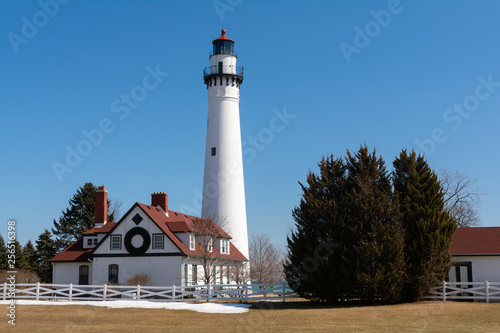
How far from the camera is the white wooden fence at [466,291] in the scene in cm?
3045

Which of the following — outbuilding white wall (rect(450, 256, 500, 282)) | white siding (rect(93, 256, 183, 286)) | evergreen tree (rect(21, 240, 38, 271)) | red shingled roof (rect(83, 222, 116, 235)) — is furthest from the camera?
evergreen tree (rect(21, 240, 38, 271))

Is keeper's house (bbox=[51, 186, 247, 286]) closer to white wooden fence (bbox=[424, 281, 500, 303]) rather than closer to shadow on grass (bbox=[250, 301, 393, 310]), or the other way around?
shadow on grass (bbox=[250, 301, 393, 310])

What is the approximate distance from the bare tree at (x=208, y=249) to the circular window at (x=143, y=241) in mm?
3376

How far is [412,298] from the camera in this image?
30.2 m

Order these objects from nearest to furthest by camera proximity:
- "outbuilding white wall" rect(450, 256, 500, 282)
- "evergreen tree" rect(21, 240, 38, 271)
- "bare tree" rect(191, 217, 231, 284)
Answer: "outbuilding white wall" rect(450, 256, 500, 282)
"bare tree" rect(191, 217, 231, 284)
"evergreen tree" rect(21, 240, 38, 271)

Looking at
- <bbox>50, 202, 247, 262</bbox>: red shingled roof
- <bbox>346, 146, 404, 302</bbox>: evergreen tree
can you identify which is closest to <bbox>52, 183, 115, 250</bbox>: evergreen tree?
<bbox>50, 202, 247, 262</bbox>: red shingled roof

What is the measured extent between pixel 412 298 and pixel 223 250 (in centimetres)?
1791

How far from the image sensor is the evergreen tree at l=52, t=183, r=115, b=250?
6412cm

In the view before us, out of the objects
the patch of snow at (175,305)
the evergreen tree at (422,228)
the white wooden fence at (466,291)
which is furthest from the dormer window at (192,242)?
the white wooden fence at (466,291)

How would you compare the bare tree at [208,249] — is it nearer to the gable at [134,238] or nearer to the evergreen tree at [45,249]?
the gable at [134,238]

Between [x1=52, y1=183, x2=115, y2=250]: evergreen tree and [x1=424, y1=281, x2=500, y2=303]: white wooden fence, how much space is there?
1623 inches

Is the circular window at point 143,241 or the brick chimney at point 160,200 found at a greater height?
the brick chimney at point 160,200

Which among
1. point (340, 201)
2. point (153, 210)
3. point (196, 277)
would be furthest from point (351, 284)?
point (153, 210)

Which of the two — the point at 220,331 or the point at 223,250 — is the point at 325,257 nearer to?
the point at 220,331
